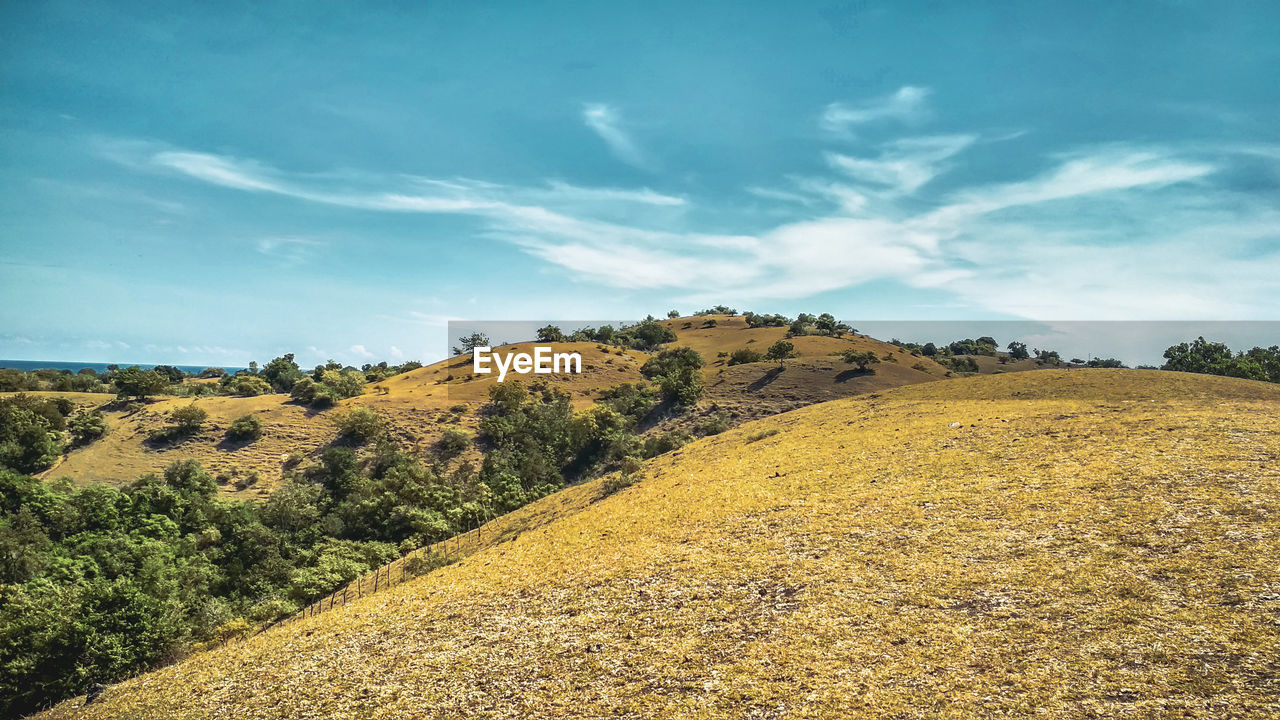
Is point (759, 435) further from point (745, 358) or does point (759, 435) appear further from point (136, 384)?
point (136, 384)

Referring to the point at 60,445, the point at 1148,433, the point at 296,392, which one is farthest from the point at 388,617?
the point at 296,392

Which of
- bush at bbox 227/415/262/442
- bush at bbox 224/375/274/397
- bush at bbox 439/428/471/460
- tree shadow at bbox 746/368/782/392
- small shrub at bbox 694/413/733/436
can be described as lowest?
bush at bbox 439/428/471/460

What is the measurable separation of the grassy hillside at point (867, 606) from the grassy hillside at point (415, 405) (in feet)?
174

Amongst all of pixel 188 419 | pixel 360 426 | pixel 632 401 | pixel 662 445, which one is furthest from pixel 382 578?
pixel 188 419

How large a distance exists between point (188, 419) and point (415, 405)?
32071 mm

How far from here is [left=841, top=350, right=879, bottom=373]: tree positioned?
103162 mm

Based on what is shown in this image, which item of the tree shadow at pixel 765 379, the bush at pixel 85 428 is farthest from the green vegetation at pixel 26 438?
the tree shadow at pixel 765 379

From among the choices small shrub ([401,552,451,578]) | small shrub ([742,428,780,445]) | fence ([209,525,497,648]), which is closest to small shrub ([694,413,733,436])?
small shrub ([742,428,780,445])

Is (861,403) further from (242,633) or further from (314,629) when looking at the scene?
(242,633)

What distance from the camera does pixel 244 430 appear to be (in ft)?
256

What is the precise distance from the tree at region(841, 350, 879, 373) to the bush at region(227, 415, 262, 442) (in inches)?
4123

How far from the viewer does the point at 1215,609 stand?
1420 cm

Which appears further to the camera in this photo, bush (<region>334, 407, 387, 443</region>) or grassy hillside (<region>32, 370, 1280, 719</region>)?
bush (<region>334, 407, 387, 443</region>)

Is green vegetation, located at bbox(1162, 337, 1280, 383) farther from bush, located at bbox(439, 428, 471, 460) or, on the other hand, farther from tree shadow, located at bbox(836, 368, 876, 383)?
bush, located at bbox(439, 428, 471, 460)
